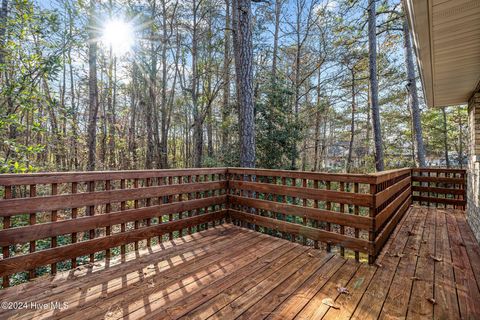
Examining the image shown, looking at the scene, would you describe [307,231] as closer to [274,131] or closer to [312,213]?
[312,213]

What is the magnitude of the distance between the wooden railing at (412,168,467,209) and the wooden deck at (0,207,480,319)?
2.81 metres

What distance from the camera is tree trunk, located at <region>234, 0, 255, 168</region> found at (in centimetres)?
444

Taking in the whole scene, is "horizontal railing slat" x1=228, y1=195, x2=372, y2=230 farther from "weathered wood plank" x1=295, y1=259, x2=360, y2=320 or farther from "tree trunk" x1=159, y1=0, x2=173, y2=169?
"tree trunk" x1=159, y1=0, x2=173, y2=169

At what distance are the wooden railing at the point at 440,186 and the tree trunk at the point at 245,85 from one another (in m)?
4.30

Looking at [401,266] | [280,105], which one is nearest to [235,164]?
[280,105]

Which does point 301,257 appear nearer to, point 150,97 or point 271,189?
point 271,189

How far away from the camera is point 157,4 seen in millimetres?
8297

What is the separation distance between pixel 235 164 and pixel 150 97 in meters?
4.85

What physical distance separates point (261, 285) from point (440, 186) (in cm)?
629

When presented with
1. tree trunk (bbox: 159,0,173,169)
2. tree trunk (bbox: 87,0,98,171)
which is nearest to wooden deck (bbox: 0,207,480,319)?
tree trunk (bbox: 87,0,98,171)

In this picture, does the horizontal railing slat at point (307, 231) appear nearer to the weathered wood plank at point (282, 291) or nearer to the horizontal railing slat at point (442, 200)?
the weathered wood plank at point (282, 291)

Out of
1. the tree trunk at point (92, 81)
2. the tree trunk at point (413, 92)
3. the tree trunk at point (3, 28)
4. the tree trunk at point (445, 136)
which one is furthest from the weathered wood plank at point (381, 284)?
the tree trunk at point (445, 136)

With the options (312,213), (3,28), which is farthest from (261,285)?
(3,28)

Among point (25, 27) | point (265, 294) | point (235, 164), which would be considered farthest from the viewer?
point (235, 164)
